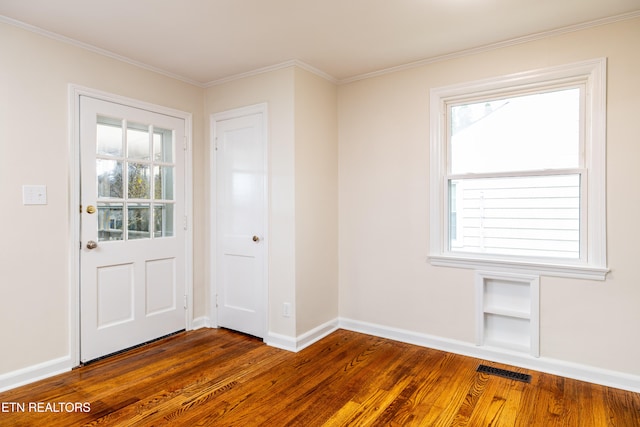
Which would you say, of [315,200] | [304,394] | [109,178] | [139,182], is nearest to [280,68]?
[315,200]

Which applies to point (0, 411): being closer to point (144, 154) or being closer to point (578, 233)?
point (144, 154)

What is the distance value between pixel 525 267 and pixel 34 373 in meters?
→ 3.54

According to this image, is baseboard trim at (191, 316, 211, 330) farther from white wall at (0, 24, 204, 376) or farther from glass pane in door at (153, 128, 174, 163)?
glass pane in door at (153, 128, 174, 163)

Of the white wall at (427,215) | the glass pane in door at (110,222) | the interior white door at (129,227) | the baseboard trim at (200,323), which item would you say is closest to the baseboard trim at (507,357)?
the white wall at (427,215)

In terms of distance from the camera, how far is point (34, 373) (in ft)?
8.51

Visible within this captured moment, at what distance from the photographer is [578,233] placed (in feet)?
8.87

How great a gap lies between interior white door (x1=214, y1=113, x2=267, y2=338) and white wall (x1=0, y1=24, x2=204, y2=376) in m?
1.19

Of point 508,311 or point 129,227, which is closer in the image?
point 508,311

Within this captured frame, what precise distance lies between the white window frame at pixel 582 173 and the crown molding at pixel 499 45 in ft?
0.77

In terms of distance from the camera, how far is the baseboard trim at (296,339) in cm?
321

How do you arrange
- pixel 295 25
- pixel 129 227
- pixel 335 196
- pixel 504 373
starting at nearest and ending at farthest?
1. pixel 295 25
2. pixel 504 373
3. pixel 129 227
4. pixel 335 196

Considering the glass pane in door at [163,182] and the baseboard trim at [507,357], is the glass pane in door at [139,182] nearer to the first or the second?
the glass pane in door at [163,182]

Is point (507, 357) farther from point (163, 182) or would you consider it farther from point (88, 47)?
point (88, 47)

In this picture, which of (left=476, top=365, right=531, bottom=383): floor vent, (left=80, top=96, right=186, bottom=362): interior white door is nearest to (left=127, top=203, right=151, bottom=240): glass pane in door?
(left=80, top=96, right=186, bottom=362): interior white door
